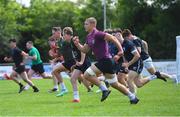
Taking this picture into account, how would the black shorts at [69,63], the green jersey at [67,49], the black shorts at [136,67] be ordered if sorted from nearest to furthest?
the black shorts at [136,67] → the green jersey at [67,49] → the black shorts at [69,63]

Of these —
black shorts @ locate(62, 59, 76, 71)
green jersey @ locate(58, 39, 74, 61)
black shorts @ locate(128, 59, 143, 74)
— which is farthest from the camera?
black shorts @ locate(62, 59, 76, 71)

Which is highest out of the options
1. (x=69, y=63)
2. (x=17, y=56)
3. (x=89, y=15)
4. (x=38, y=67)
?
(x=69, y=63)

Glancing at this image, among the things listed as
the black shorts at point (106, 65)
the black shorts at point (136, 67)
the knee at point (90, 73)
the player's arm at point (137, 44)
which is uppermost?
the player's arm at point (137, 44)

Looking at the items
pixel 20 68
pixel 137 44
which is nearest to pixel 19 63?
pixel 20 68

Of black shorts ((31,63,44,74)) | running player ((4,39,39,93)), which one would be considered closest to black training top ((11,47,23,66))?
running player ((4,39,39,93))

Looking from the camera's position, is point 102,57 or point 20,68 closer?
point 102,57

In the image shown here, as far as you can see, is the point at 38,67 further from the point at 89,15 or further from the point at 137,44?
the point at 89,15

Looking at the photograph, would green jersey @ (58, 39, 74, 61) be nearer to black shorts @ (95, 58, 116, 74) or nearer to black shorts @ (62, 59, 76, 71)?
black shorts @ (62, 59, 76, 71)

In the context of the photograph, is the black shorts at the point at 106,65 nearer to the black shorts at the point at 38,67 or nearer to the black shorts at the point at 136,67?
the black shorts at the point at 136,67

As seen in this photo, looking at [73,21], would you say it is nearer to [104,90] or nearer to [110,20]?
[110,20]

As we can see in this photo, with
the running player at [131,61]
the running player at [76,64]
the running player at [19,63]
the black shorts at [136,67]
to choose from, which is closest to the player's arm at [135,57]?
the running player at [131,61]

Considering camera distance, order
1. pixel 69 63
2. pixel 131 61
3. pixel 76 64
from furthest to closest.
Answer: pixel 69 63
pixel 76 64
pixel 131 61

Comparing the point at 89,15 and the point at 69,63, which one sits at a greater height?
the point at 69,63

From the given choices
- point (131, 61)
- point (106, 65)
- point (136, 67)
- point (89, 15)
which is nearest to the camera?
point (106, 65)
